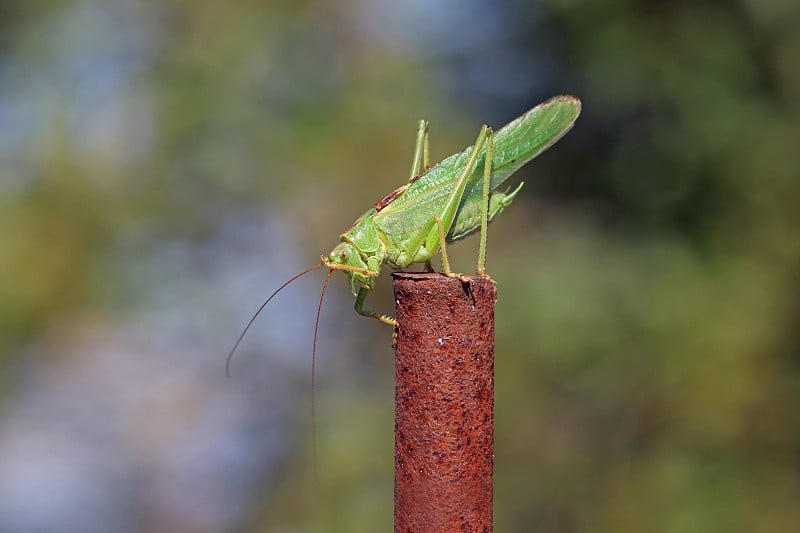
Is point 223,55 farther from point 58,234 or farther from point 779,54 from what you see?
point 779,54

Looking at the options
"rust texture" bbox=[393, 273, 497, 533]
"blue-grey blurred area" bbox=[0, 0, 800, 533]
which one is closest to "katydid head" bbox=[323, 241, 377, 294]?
"rust texture" bbox=[393, 273, 497, 533]

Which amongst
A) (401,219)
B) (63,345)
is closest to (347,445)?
(63,345)

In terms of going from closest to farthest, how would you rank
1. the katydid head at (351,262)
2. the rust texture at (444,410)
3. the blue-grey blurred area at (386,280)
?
the rust texture at (444,410) < the katydid head at (351,262) < the blue-grey blurred area at (386,280)

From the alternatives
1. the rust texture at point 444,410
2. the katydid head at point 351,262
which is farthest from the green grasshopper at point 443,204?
the rust texture at point 444,410

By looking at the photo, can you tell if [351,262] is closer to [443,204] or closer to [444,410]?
[443,204]

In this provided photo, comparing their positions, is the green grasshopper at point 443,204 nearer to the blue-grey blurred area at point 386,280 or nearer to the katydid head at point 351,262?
the katydid head at point 351,262

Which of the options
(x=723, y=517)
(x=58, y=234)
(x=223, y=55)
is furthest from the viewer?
(x=223, y=55)
